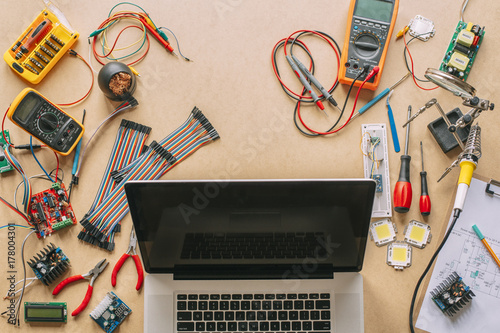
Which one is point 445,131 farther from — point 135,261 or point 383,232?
point 135,261

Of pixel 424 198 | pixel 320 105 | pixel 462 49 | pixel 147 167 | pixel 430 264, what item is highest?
pixel 462 49

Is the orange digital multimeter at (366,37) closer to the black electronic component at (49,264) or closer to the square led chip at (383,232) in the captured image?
the square led chip at (383,232)

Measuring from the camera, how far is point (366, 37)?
1285 mm

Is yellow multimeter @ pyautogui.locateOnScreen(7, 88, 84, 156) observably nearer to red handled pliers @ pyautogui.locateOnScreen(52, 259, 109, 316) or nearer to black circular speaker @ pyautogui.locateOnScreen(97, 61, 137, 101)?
black circular speaker @ pyautogui.locateOnScreen(97, 61, 137, 101)

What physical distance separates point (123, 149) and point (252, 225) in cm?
51

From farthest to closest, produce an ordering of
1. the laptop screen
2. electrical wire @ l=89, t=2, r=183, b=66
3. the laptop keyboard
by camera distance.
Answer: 1. electrical wire @ l=89, t=2, r=183, b=66
2. the laptop keyboard
3. the laptop screen

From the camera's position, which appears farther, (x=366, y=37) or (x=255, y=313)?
(x=366, y=37)

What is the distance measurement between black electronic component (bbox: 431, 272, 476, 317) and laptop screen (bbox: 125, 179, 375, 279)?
11.1 inches

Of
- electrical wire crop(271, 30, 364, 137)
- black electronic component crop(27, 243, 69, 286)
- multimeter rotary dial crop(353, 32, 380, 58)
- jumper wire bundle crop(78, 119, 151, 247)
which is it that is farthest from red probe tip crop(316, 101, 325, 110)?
black electronic component crop(27, 243, 69, 286)

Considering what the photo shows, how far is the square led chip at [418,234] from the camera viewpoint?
123cm

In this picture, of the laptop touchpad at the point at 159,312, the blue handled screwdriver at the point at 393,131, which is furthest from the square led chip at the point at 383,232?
the laptop touchpad at the point at 159,312

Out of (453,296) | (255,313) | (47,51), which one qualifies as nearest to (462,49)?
(453,296)

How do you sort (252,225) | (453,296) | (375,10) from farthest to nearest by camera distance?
(375,10)
(453,296)
(252,225)

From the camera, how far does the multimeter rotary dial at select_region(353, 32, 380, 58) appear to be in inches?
50.3
